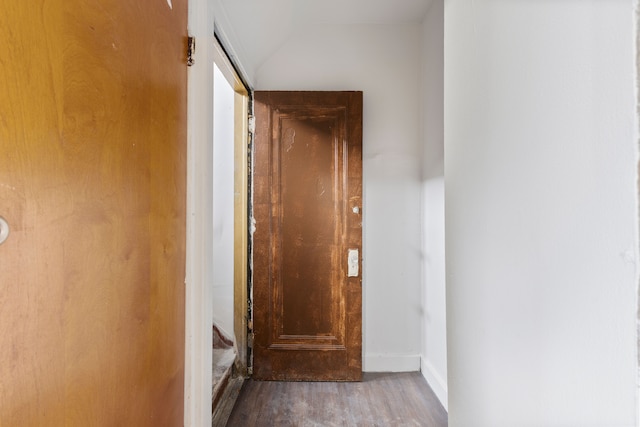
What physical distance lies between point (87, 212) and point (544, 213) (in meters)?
0.95

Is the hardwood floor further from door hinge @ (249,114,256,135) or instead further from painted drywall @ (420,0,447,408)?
door hinge @ (249,114,256,135)

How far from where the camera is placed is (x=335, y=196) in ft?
7.97

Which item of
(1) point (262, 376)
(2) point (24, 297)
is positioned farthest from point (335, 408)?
(2) point (24, 297)

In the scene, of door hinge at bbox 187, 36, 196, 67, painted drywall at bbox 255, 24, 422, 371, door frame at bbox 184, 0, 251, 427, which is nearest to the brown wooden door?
painted drywall at bbox 255, 24, 422, 371

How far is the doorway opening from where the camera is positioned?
93.6 inches

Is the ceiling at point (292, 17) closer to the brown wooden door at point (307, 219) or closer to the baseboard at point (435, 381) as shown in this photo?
the brown wooden door at point (307, 219)

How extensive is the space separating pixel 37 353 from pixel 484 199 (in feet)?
3.36

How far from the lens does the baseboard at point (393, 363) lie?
2.48m

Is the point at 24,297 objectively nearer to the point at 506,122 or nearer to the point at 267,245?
the point at 506,122

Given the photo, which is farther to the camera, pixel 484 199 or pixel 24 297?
pixel 484 199

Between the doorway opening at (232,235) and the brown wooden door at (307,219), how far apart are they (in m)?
0.09

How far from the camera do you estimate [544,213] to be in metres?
0.66

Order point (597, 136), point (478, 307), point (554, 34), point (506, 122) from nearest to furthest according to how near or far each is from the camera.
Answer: point (597, 136) < point (554, 34) < point (506, 122) < point (478, 307)

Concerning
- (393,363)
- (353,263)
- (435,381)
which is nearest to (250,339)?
(353,263)
